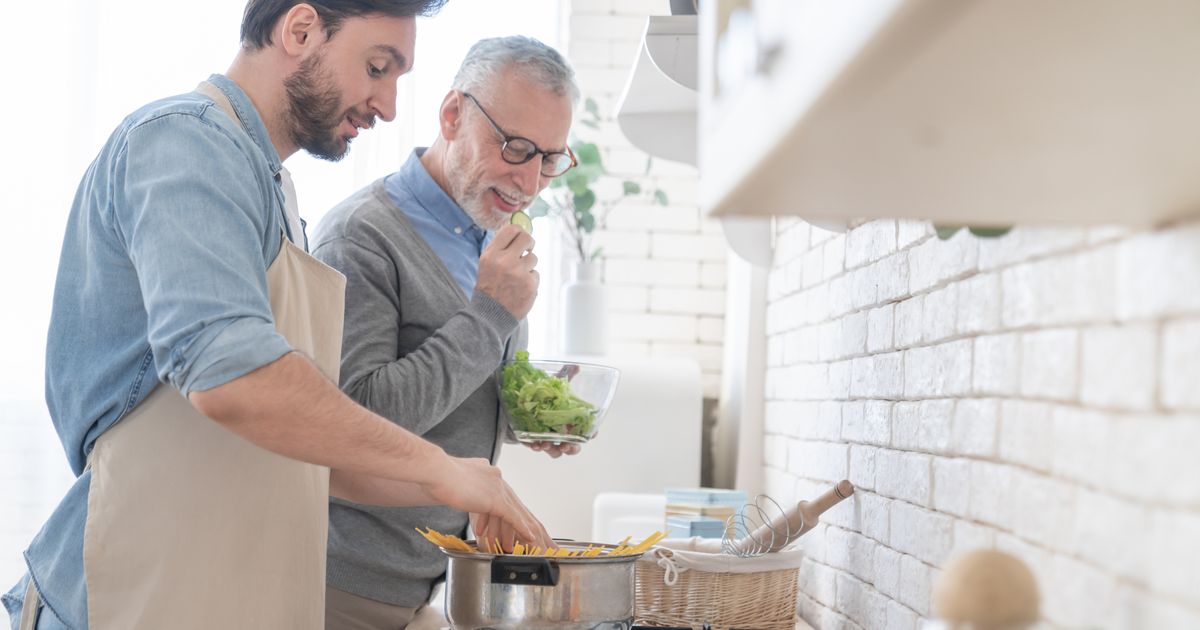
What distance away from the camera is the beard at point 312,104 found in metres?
1.55

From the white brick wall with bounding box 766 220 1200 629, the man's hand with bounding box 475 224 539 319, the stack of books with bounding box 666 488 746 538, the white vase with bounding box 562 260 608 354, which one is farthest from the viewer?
the white vase with bounding box 562 260 608 354

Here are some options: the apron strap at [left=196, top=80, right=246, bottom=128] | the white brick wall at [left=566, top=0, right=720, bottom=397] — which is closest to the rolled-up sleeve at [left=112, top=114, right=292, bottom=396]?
the apron strap at [left=196, top=80, right=246, bottom=128]

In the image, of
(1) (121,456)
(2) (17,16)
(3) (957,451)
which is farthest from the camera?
(2) (17,16)

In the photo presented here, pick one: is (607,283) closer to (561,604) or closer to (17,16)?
(17,16)

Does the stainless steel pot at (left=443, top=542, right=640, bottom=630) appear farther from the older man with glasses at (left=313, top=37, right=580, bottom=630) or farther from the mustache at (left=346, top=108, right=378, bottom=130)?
the mustache at (left=346, top=108, right=378, bottom=130)

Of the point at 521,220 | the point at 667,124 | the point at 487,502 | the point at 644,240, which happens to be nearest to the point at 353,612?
the point at 487,502

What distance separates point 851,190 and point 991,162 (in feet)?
0.30

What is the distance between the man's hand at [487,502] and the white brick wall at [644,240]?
6.14 ft

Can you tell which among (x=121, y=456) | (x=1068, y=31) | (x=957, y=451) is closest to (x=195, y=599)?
(x=121, y=456)

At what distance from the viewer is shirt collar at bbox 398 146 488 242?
2.10 m

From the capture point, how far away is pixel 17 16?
9.21ft

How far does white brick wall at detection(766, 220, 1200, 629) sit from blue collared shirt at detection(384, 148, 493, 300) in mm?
707

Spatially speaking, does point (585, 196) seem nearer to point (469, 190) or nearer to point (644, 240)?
point (644, 240)

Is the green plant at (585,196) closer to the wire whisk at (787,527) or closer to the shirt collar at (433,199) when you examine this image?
the shirt collar at (433,199)
